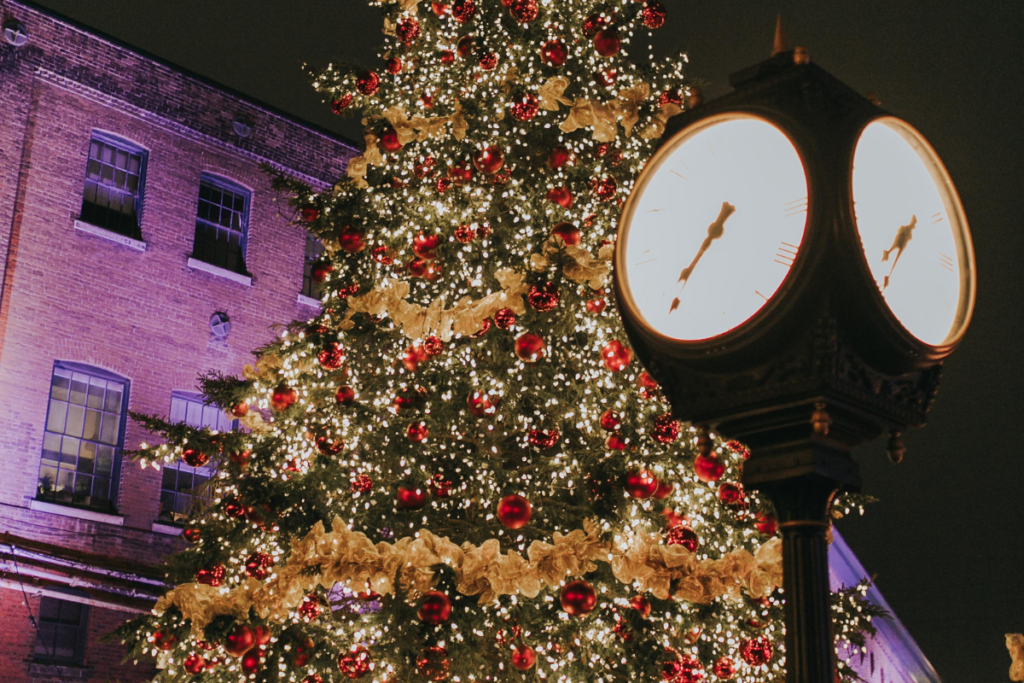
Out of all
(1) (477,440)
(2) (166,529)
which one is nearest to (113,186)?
(2) (166,529)

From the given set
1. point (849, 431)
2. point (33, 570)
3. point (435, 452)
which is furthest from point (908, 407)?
point (33, 570)

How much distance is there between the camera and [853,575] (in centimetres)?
2367

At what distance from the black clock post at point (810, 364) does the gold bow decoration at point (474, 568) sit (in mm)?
3001

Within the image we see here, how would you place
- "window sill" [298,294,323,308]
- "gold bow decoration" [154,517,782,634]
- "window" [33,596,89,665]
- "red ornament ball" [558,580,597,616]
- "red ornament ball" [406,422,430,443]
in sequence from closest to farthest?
1. "gold bow decoration" [154,517,782,634]
2. "red ornament ball" [558,580,597,616]
3. "red ornament ball" [406,422,430,443]
4. "window" [33,596,89,665]
5. "window sill" [298,294,323,308]

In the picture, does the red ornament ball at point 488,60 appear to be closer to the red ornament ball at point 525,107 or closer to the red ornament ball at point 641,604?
the red ornament ball at point 525,107

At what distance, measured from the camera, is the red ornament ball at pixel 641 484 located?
509 centimetres

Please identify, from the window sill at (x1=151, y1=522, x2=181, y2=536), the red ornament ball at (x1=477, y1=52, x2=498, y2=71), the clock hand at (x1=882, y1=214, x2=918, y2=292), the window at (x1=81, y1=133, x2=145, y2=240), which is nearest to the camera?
the clock hand at (x1=882, y1=214, x2=918, y2=292)

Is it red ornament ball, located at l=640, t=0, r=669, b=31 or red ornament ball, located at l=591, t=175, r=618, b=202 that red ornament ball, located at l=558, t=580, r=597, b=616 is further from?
red ornament ball, located at l=640, t=0, r=669, b=31

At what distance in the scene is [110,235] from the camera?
1383 centimetres

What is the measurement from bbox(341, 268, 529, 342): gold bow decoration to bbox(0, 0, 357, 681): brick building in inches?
227

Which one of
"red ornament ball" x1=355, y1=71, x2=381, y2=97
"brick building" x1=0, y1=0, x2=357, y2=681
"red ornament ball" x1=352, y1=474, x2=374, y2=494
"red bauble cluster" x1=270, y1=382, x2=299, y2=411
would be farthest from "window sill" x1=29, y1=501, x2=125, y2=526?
"red ornament ball" x1=355, y1=71, x2=381, y2=97

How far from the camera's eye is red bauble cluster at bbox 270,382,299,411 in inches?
260

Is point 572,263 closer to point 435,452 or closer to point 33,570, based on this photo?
point 435,452

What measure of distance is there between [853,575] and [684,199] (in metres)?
24.3
